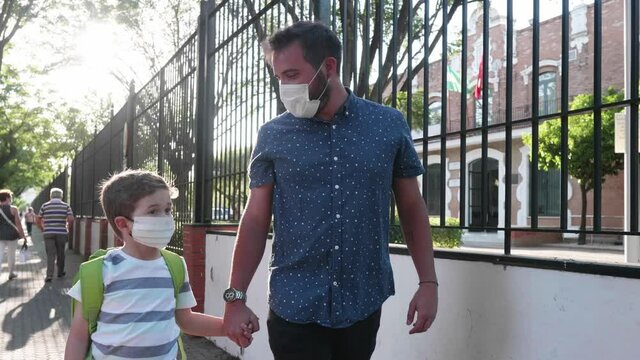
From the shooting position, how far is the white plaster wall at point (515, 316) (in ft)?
7.04

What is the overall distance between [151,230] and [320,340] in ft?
2.76

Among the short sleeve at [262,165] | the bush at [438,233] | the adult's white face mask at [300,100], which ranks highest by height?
the adult's white face mask at [300,100]

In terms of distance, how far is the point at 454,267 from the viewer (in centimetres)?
291

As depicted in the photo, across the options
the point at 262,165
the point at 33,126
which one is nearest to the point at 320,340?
the point at 262,165

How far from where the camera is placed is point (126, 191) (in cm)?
273

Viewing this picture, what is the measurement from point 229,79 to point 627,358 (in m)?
5.09

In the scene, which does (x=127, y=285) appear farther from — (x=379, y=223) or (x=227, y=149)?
(x=227, y=149)

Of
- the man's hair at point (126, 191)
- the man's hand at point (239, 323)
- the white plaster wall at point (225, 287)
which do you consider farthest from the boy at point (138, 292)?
the white plaster wall at point (225, 287)

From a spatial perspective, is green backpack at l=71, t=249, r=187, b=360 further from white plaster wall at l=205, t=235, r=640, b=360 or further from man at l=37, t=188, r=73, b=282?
man at l=37, t=188, r=73, b=282

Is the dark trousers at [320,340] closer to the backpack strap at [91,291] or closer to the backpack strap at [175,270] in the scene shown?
the backpack strap at [175,270]

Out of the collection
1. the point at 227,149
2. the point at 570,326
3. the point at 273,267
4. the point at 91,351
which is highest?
the point at 227,149

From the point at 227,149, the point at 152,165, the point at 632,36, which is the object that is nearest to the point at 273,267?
the point at 632,36

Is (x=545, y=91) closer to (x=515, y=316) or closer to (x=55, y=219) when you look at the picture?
(x=515, y=316)

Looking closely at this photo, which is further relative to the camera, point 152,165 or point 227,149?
point 152,165
